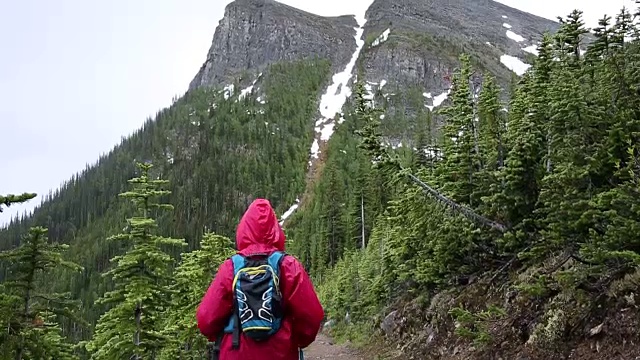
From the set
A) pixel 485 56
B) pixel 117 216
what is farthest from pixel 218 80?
pixel 485 56

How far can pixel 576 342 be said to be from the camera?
21.1 feet

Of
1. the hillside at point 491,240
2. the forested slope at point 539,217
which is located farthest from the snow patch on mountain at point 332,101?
the forested slope at point 539,217

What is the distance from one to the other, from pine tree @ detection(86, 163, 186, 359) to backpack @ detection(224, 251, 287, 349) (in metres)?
6.94

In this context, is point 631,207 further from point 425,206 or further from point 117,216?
point 117,216

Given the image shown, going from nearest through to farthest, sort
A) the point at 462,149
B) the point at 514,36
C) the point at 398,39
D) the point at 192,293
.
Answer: the point at 462,149 → the point at 192,293 → the point at 398,39 → the point at 514,36

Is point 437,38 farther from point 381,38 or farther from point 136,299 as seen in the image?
point 136,299

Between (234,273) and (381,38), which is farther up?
(381,38)

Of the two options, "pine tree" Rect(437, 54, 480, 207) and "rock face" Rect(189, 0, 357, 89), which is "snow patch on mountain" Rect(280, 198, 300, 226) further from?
"pine tree" Rect(437, 54, 480, 207)

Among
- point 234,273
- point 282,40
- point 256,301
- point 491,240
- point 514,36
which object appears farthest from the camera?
point 282,40

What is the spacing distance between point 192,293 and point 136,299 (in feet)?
13.5

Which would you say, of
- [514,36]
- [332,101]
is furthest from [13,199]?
[514,36]

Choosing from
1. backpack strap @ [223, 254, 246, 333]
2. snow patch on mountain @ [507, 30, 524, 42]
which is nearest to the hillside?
backpack strap @ [223, 254, 246, 333]

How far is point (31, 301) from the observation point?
773cm

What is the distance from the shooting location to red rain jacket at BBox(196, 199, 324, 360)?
3811 millimetres
